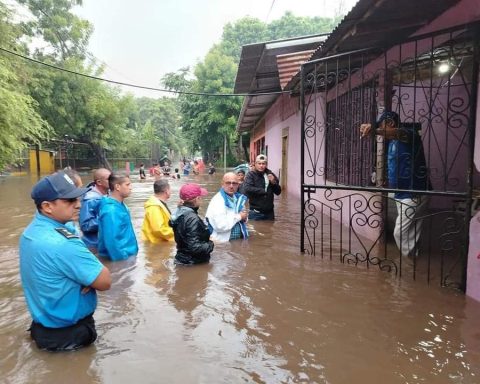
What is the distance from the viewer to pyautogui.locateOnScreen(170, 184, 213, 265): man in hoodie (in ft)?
16.1

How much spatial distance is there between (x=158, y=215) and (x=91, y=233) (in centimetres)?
93

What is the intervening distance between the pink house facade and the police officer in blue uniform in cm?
274

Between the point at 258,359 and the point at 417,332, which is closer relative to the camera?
the point at 258,359

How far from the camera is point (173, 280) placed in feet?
16.1

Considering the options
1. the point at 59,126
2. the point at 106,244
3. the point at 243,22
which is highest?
the point at 243,22

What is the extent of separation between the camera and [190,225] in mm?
4895

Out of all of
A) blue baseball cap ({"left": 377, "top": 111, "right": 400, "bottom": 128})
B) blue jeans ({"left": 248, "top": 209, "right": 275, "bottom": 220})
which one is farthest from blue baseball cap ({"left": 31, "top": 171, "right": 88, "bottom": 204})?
blue jeans ({"left": 248, "top": 209, "right": 275, "bottom": 220})

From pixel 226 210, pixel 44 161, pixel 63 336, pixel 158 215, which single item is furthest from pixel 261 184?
pixel 44 161

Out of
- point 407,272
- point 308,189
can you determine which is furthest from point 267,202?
point 407,272

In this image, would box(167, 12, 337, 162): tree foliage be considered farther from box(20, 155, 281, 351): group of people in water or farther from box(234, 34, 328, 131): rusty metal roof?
box(20, 155, 281, 351): group of people in water

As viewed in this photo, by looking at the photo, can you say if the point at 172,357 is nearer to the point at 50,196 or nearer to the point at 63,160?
the point at 50,196

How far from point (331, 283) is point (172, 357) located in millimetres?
2209

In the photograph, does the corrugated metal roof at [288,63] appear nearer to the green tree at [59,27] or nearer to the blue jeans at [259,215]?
the blue jeans at [259,215]

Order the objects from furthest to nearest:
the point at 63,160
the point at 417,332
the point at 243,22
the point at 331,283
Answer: the point at 243,22, the point at 63,160, the point at 331,283, the point at 417,332
